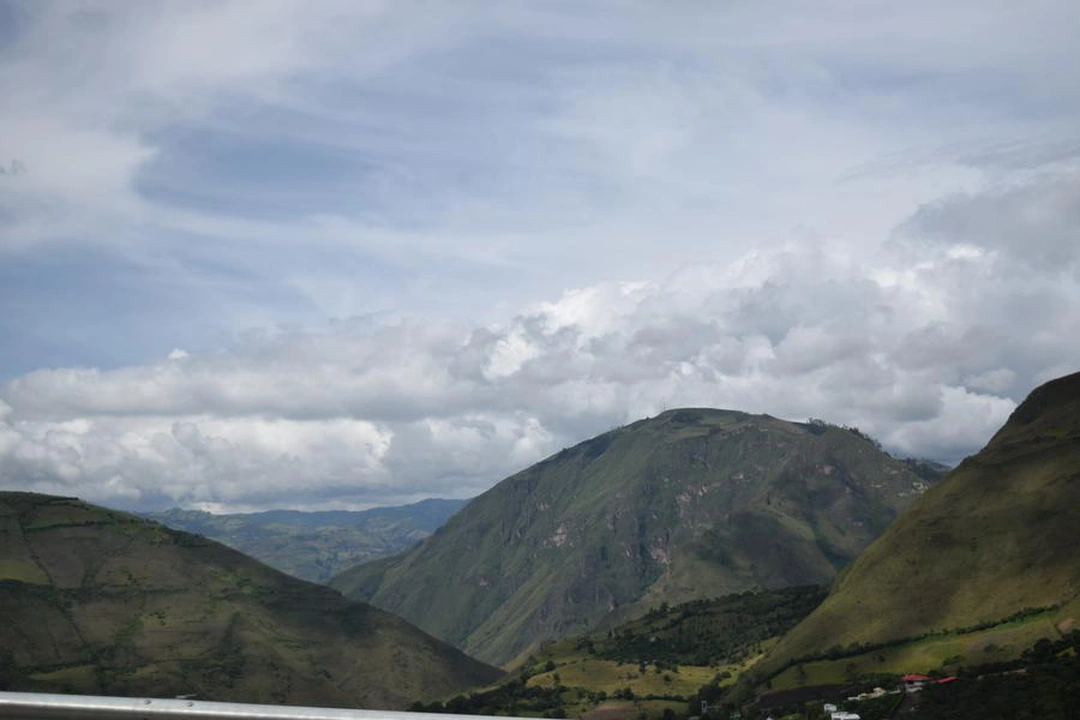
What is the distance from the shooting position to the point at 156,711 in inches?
334

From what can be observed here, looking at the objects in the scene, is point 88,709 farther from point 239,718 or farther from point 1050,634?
point 1050,634

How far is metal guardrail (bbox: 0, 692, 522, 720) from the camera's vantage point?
26.5 ft

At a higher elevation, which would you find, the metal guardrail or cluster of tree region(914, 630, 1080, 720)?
the metal guardrail

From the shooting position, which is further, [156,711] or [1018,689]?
[1018,689]

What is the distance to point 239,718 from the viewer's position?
8.07 meters

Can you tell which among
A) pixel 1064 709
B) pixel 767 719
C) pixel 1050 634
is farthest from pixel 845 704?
pixel 1064 709

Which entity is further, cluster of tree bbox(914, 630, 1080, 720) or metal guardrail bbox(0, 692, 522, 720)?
cluster of tree bbox(914, 630, 1080, 720)

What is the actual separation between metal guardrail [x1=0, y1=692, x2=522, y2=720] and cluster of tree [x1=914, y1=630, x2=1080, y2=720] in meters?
138

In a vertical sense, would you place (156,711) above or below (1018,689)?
above

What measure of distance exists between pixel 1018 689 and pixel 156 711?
6820 inches

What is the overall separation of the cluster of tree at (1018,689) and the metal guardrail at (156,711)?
138139 millimetres

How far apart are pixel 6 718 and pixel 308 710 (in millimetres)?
2811

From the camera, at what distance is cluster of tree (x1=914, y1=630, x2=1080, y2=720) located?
141750mm

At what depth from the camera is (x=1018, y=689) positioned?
156 m
